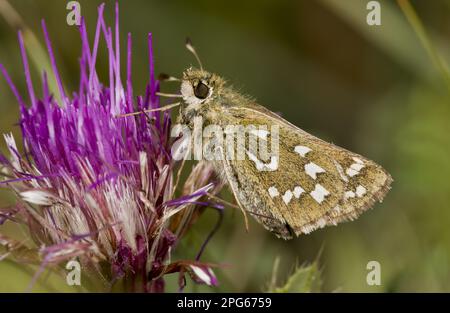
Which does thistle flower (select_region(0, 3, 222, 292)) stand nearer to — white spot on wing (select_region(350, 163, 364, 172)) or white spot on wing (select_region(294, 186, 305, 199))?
white spot on wing (select_region(294, 186, 305, 199))

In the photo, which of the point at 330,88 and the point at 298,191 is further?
the point at 330,88

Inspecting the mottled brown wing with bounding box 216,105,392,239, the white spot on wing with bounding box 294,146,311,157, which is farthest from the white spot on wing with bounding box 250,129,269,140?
the white spot on wing with bounding box 294,146,311,157

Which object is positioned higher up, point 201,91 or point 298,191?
point 201,91

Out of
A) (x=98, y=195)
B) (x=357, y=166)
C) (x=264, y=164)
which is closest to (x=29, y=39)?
(x=98, y=195)

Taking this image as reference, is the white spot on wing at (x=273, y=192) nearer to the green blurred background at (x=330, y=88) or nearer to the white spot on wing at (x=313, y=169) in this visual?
the white spot on wing at (x=313, y=169)

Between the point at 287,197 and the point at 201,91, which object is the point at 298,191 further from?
the point at 201,91
